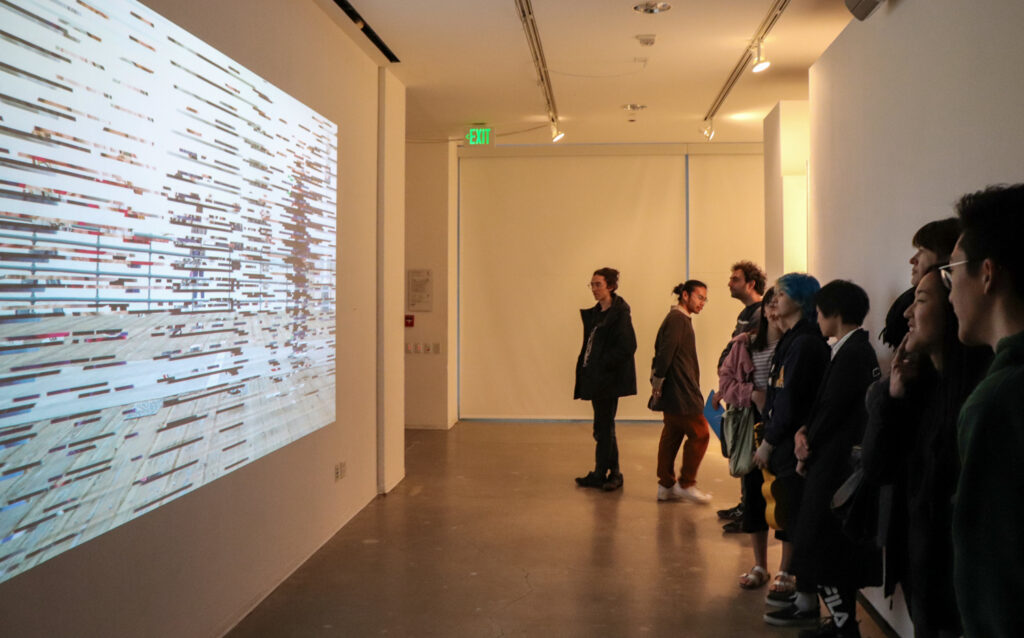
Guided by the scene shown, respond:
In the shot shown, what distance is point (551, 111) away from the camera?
7742mm

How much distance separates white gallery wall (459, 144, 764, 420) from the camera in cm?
982

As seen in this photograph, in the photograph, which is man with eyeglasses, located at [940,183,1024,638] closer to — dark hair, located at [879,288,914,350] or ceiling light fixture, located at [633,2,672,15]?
dark hair, located at [879,288,914,350]

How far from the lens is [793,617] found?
3652 mm

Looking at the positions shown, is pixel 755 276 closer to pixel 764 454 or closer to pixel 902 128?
pixel 902 128

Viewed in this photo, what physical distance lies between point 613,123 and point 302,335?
16.9 feet

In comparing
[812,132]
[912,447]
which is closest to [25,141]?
→ [912,447]

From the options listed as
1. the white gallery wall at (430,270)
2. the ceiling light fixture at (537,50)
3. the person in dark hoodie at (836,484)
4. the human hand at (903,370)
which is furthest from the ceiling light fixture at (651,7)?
the white gallery wall at (430,270)

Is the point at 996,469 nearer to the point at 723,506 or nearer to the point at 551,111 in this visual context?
the point at 723,506

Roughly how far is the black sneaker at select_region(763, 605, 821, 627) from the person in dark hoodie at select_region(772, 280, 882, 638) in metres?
0.26

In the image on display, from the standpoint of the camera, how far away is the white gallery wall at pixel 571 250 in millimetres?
9820

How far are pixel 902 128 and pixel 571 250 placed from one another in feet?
20.7

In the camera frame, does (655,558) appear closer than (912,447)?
No

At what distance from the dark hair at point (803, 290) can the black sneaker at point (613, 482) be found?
2.84m

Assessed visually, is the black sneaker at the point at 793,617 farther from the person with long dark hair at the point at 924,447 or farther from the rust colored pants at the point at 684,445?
the rust colored pants at the point at 684,445
